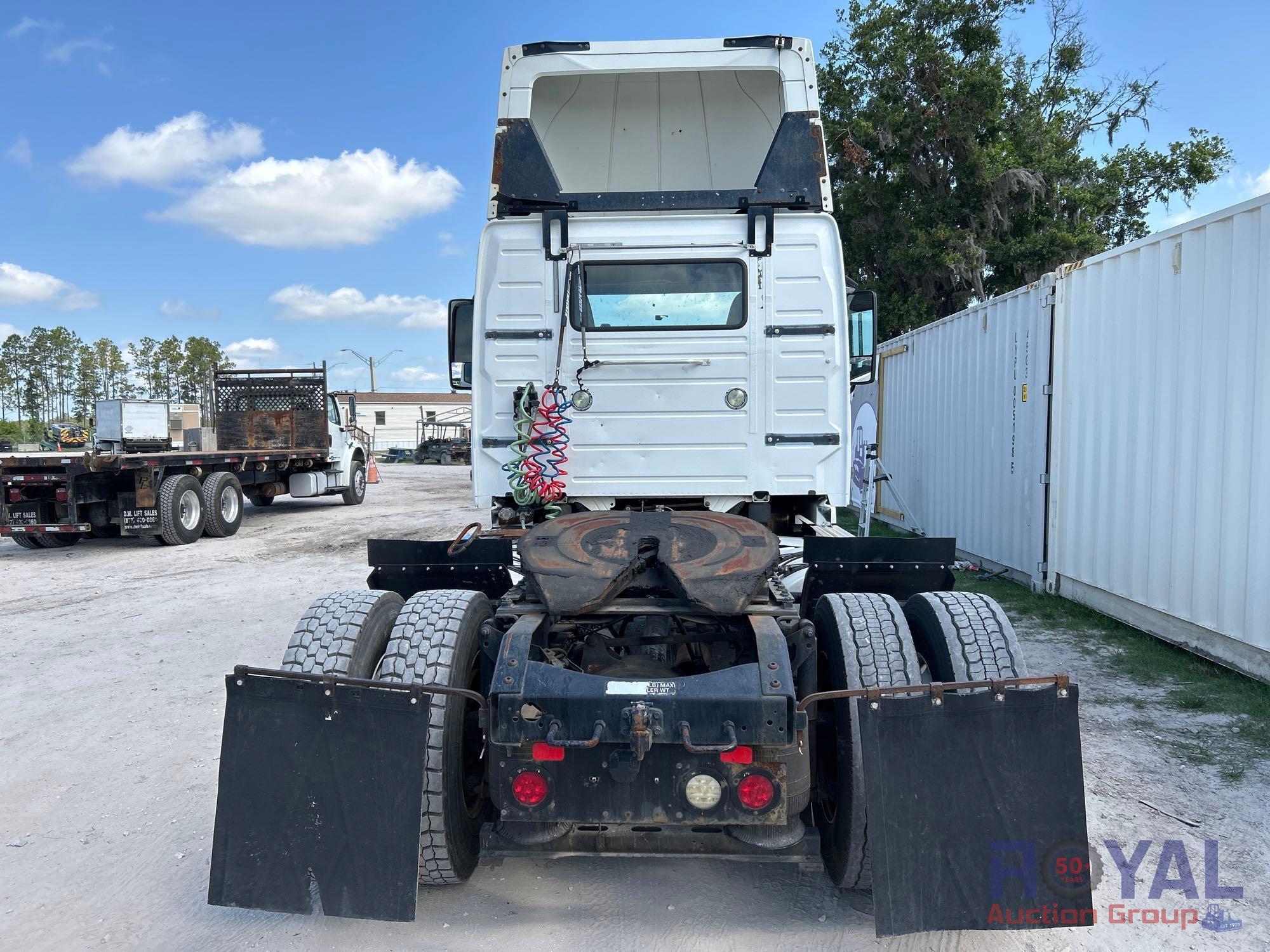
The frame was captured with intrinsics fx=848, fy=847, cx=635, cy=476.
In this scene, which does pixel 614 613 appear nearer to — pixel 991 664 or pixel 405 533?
pixel 991 664

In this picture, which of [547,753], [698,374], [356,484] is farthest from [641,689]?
[356,484]

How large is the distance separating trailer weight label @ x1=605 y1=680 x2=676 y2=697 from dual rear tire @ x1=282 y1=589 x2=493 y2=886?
59 cm

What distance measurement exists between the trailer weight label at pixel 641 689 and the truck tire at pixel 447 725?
1.82 feet

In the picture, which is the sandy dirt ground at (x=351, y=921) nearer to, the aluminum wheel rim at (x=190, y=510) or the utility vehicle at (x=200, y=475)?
the utility vehicle at (x=200, y=475)

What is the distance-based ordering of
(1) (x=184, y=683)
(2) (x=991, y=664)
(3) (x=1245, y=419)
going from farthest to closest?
(1) (x=184, y=683) < (3) (x=1245, y=419) < (2) (x=991, y=664)

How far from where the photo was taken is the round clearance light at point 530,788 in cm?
257

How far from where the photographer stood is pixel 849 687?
8.94 feet

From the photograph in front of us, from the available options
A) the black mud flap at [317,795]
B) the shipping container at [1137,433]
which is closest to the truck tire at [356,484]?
the shipping container at [1137,433]

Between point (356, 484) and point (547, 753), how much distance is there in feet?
56.8

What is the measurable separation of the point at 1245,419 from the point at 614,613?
4.33 m

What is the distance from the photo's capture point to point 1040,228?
Result: 59.2ft

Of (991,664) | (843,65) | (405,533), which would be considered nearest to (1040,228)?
(843,65)

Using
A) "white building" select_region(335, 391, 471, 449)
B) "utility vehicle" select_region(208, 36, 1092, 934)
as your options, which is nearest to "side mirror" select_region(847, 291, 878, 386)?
"utility vehicle" select_region(208, 36, 1092, 934)

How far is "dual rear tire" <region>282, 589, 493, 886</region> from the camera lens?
2.76 m
